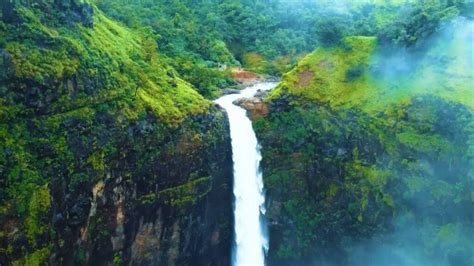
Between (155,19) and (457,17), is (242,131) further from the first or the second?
(155,19)

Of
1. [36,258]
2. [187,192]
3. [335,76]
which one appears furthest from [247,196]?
[36,258]

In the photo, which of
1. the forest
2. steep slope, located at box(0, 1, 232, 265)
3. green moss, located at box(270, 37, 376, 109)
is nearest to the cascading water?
the forest

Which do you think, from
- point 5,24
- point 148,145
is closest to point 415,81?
point 148,145

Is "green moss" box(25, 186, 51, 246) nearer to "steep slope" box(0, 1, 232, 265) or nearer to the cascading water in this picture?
"steep slope" box(0, 1, 232, 265)

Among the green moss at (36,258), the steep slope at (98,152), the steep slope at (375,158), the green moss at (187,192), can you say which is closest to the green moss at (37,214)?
the steep slope at (98,152)

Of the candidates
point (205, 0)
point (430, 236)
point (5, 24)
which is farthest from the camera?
point (205, 0)

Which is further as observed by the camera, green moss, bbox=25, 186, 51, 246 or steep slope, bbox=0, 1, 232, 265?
steep slope, bbox=0, 1, 232, 265

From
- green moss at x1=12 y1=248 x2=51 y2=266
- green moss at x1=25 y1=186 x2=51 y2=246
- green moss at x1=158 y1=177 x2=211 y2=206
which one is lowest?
green moss at x1=12 y1=248 x2=51 y2=266

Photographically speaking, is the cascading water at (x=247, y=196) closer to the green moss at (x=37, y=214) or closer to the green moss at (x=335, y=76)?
the green moss at (x=335, y=76)
